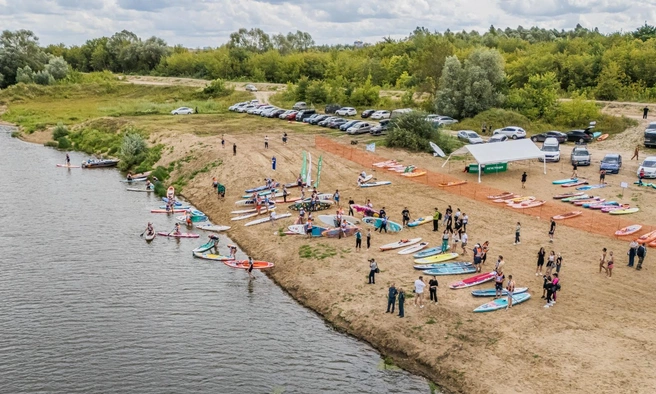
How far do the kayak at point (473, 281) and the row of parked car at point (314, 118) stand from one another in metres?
39.4

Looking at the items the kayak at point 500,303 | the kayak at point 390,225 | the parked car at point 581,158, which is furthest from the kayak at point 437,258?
the parked car at point 581,158

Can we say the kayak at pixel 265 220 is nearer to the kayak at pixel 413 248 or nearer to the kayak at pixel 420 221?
the kayak at pixel 420 221

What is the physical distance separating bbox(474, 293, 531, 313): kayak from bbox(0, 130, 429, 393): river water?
570 cm

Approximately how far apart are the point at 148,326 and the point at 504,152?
34310 millimetres

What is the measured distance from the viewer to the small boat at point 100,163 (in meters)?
67.5

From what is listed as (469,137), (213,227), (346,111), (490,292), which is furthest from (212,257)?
(346,111)

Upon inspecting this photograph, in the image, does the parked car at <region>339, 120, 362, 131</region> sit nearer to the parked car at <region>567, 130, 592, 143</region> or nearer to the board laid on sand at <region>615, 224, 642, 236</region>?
the parked car at <region>567, 130, 592, 143</region>

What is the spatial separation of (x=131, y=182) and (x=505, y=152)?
113 feet

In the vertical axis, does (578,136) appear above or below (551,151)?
above

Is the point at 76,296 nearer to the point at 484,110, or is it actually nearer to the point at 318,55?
the point at 484,110

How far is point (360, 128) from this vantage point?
72.8 m

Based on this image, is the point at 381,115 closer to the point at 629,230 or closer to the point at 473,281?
the point at 629,230

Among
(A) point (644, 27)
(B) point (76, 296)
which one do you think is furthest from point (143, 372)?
(A) point (644, 27)

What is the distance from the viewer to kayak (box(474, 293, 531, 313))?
99.6ft
